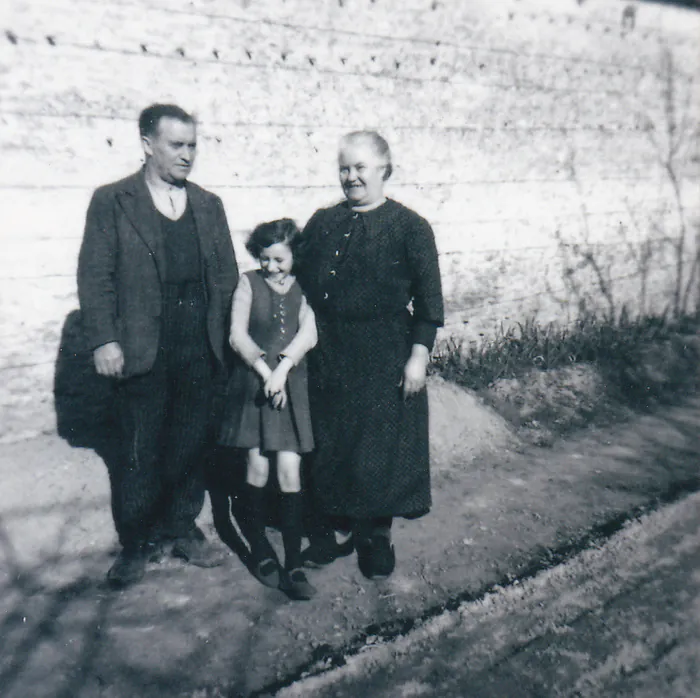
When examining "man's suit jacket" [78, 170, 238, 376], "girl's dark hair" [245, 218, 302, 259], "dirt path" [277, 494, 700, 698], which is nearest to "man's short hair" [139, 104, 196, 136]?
"man's suit jacket" [78, 170, 238, 376]

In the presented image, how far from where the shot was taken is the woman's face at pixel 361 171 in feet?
9.41

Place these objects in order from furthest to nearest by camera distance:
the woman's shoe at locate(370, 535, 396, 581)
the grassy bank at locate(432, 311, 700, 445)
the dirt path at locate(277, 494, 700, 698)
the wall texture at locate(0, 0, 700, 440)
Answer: the grassy bank at locate(432, 311, 700, 445)
the wall texture at locate(0, 0, 700, 440)
the woman's shoe at locate(370, 535, 396, 581)
the dirt path at locate(277, 494, 700, 698)

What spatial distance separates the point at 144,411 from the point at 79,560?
92 centimetres

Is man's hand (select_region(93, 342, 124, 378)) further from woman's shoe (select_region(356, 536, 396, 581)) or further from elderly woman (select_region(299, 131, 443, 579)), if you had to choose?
woman's shoe (select_region(356, 536, 396, 581))

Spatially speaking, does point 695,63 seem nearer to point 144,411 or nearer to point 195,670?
point 144,411

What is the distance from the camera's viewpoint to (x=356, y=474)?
3.18 meters

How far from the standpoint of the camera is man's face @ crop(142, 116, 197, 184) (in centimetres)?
282

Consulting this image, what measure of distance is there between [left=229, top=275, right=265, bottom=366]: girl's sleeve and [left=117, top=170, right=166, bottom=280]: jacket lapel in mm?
336

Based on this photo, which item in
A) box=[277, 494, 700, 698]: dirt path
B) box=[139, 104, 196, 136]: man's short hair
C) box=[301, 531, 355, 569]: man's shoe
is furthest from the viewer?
box=[301, 531, 355, 569]: man's shoe

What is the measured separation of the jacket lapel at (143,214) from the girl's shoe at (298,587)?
144 centimetres

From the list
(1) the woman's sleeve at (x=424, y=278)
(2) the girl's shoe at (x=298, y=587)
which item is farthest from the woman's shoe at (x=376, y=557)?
(1) the woman's sleeve at (x=424, y=278)

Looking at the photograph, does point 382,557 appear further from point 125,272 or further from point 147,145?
point 147,145

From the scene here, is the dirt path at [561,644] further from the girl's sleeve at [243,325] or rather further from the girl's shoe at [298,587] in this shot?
the girl's sleeve at [243,325]

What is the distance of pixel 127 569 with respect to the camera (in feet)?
10.4
